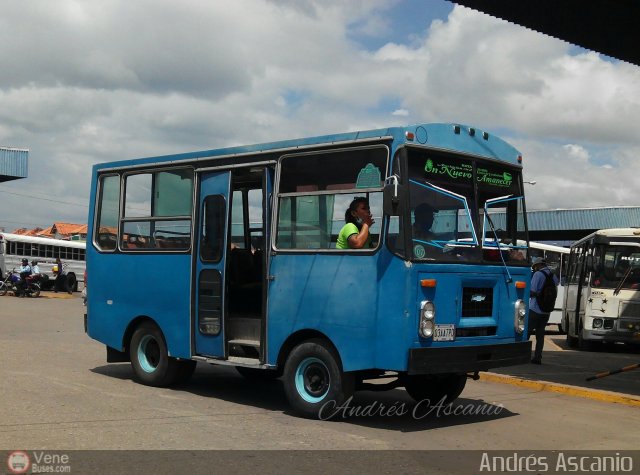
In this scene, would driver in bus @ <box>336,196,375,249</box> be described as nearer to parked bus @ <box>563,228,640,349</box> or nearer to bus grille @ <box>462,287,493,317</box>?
bus grille @ <box>462,287,493,317</box>

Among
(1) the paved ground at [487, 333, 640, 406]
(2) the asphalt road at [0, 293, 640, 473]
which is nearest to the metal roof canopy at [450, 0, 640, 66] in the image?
(1) the paved ground at [487, 333, 640, 406]

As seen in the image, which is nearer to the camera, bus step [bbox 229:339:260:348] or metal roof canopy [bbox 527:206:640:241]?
bus step [bbox 229:339:260:348]

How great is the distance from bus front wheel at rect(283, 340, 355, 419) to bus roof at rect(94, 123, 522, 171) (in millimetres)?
2173

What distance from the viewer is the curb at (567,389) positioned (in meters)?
10.3

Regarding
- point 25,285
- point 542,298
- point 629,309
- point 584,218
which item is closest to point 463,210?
point 542,298

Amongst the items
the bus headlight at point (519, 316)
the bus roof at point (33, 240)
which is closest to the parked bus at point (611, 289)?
the bus headlight at point (519, 316)

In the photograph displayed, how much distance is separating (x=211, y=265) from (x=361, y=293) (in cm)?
238

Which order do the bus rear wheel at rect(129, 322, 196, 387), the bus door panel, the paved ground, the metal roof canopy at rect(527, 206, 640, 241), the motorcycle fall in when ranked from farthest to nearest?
the metal roof canopy at rect(527, 206, 640, 241) → the motorcycle → the paved ground → the bus rear wheel at rect(129, 322, 196, 387) → the bus door panel

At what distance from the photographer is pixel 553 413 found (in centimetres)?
936

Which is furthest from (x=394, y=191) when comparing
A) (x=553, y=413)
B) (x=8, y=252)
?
(x=8, y=252)

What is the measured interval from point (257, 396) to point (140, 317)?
1.91 metres

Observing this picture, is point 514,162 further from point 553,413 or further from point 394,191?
point 553,413

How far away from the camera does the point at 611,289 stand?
59.0ft

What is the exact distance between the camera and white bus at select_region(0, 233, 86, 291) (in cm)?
4000
